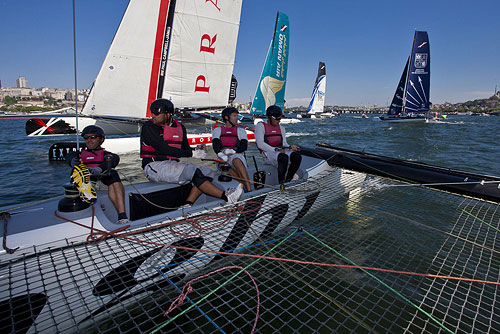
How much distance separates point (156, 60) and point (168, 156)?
7.81 m

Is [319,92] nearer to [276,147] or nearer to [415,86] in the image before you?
[415,86]

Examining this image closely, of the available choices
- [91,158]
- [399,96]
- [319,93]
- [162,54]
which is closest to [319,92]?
[319,93]

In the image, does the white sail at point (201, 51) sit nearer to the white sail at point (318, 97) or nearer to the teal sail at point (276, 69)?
the teal sail at point (276, 69)

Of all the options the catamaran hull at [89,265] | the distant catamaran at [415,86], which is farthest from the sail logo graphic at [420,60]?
the catamaran hull at [89,265]

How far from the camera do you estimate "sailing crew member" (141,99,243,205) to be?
9.46ft

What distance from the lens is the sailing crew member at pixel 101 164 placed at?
2.46 metres

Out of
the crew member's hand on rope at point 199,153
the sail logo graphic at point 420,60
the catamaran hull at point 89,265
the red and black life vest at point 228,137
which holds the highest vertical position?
the sail logo graphic at point 420,60

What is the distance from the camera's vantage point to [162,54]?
9.45m

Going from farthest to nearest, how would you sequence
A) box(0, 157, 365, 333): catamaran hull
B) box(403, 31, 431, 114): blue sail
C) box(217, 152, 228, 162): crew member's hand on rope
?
box(403, 31, 431, 114): blue sail
box(217, 152, 228, 162): crew member's hand on rope
box(0, 157, 365, 333): catamaran hull

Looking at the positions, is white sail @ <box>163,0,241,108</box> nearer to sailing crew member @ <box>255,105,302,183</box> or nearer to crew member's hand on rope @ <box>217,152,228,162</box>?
sailing crew member @ <box>255,105,302,183</box>

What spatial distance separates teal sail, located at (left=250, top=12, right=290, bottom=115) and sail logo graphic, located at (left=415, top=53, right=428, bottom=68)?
18.9 metres

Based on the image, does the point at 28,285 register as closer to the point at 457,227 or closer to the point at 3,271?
the point at 3,271

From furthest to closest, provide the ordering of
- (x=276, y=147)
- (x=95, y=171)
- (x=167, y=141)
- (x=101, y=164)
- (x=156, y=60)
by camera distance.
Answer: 1. (x=156, y=60)
2. (x=276, y=147)
3. (x=167, y=141)
4. (x=101, y=164)
5. (x=95, y=171)

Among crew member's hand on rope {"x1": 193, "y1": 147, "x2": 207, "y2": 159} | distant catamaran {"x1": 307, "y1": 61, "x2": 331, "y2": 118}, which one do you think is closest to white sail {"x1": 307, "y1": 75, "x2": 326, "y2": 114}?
distant catamaran {"x1": 307, "y1": 61, "x2": 331, "y2": 118}
